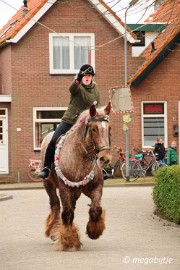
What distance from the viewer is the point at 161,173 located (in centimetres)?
1859

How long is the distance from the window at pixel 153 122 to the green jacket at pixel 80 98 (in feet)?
86.6

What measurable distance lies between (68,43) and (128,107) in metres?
5.98

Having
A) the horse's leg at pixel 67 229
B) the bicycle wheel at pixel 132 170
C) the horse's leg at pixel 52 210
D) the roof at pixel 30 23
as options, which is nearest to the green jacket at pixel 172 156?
the bicycle wheel at pixel 132 170

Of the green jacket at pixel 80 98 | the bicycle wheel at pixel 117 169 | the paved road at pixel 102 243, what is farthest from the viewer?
the bicycle wheel at pixel 117 169

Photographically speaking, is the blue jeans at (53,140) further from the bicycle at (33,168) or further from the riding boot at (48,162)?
the bicycle at (33,168)

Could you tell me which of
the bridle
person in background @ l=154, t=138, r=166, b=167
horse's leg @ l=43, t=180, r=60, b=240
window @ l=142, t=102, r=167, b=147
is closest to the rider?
the bridle

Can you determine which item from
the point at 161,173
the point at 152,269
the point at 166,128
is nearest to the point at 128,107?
the point at 166,128

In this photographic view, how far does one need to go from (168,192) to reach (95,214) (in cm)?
503

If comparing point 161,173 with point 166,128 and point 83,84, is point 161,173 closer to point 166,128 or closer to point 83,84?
point 83,84

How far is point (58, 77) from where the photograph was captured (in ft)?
129

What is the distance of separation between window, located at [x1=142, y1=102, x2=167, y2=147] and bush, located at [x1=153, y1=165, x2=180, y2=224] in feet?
67.7

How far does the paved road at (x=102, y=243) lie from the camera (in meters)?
11.5

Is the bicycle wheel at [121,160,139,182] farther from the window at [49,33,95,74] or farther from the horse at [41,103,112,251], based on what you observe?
the horse at [41,103,112,251]

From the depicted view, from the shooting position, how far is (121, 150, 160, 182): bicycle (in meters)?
35.9
